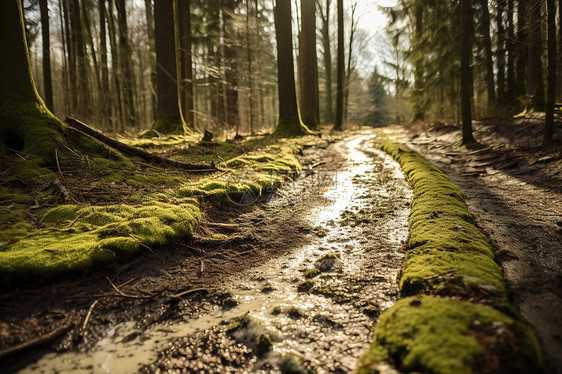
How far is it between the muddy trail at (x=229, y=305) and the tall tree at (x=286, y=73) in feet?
31.7

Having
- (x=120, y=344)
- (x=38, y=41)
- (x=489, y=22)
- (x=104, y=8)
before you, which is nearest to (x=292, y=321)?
(x=120, y=344)

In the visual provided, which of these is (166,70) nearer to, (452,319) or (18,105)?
(18,105)

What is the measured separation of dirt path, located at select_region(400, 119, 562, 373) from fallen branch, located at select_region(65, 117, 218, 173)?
514cm

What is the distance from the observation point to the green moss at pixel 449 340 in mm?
1572

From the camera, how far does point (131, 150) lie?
6.30m

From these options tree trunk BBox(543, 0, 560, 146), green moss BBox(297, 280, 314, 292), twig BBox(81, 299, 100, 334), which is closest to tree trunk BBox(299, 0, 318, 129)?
tree trunk BBox(543, 0, 560, 146)

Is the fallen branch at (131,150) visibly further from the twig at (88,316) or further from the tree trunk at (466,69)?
the tree trunk at (466,69)

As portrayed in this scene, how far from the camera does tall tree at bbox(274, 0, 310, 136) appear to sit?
1283cm

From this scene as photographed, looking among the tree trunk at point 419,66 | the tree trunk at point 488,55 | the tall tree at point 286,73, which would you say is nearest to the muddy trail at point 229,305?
the tall tree at point 286,73

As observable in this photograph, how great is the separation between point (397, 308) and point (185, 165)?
5.39 metres

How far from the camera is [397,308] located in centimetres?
224

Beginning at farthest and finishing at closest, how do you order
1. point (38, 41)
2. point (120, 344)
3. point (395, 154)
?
point (38, 41), point (395, 154), point (120, 344)

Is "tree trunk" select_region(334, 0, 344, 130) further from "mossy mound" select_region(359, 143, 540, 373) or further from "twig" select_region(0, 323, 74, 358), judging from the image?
"twig" select_region(0, 323, 74, 358)

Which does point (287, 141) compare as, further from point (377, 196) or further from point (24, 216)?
point (24, 216)
